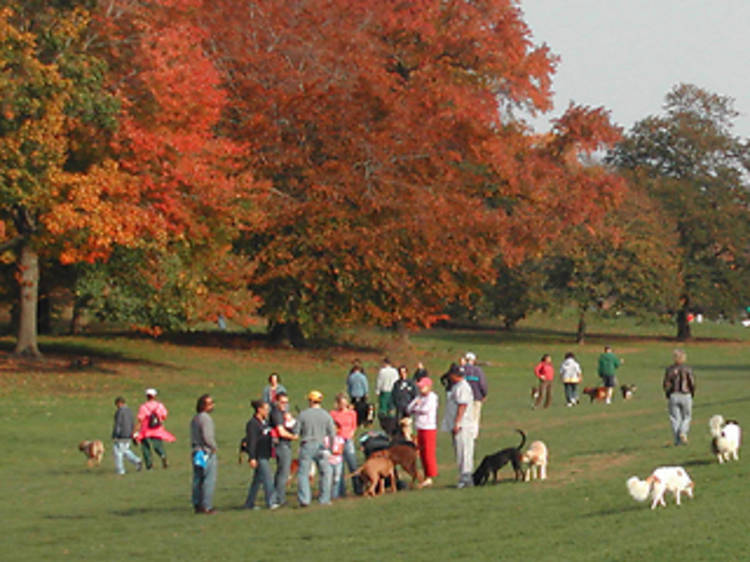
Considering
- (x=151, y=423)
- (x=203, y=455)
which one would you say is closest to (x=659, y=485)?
(x=203, y=455)

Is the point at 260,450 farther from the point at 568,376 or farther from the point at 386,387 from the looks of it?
the point at 568,376

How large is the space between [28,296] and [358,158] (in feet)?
51.6

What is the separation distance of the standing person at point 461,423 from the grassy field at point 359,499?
46 cm

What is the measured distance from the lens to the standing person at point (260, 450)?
19.0 metres

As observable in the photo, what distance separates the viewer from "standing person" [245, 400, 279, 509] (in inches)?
748

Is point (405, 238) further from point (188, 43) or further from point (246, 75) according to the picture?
point (188, 43)

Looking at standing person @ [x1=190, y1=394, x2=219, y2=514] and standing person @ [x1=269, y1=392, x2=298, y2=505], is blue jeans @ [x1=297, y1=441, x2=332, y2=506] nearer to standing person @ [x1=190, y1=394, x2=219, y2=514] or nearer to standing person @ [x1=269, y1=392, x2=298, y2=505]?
standing person @ [x1=269, y1=392, x2=298, y2=505]

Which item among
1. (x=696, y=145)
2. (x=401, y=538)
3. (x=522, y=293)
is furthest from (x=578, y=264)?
(x=401, y=538)

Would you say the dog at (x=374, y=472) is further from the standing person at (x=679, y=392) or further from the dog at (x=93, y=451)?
the dog at (x=93, y=451)

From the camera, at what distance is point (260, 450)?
62.5ft

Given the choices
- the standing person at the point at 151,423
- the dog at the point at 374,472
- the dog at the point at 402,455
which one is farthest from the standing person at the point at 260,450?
the standing person at the point at 151,423

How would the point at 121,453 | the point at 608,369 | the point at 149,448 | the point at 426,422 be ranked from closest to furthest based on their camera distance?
the point at 426,422, the point at 121,453, the point at 149,448, the point at 608,369

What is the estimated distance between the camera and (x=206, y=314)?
4831 cm

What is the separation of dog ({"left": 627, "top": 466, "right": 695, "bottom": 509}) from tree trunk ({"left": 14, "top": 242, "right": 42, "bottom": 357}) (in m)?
30.1
